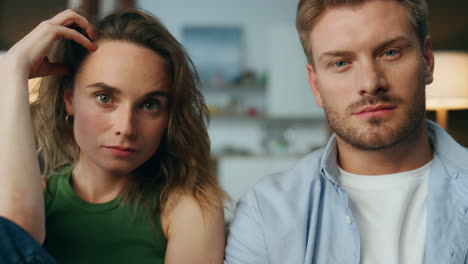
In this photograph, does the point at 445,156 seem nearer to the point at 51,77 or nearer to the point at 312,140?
the point at 51,77

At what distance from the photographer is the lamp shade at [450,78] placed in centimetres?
292

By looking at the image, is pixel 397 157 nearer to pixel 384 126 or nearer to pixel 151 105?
pixel 384 126

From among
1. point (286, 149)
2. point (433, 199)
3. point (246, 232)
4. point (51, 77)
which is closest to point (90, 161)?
point (51, 77)

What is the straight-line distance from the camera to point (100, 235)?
1.29 meters

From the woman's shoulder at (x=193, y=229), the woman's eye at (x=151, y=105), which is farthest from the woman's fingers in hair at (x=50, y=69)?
the woman's shoulder at (x=193, y=229)

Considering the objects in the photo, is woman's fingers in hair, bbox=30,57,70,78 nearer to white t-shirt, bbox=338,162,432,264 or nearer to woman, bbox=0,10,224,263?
woman, bbox=0,10,224,263

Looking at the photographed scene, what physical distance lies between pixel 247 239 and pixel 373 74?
520 millimetres

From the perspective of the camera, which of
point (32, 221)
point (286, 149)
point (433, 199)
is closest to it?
point (32, 221)

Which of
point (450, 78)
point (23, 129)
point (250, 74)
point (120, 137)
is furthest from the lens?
point (250, 74)

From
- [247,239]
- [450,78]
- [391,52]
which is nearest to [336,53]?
[391,52]

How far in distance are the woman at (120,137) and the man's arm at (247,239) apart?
3 cm

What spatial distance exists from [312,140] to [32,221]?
516 centimetres

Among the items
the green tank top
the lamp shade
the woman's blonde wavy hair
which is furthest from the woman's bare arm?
the lamp shade

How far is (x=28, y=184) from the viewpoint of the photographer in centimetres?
105
